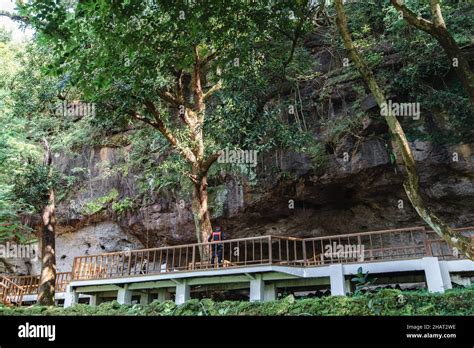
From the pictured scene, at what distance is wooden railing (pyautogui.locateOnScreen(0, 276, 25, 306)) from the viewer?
1470 cm

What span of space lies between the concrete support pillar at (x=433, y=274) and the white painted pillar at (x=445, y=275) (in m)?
0.09

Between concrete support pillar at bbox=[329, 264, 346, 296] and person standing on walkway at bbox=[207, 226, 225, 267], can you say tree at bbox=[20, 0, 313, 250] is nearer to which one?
person standing on walkway at bbox=[207, 226, 225, 267]

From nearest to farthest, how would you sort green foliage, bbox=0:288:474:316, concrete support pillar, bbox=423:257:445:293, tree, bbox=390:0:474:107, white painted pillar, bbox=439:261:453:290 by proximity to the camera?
green foliage, bbox=0:288:474:316 < tree, bbox=390:0:474:107 < concrete support pillar, bbox=423:257:445:293 < white painted pillar, bbox=439:261:453:290

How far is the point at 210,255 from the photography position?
1088 cm

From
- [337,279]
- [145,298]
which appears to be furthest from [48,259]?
[337,279]

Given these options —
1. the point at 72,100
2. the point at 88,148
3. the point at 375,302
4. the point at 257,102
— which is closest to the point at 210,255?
the point at 257,102

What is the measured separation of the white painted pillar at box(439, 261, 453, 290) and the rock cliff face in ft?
A: 13.0

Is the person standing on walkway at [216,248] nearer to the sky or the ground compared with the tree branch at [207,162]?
nearer to the ground

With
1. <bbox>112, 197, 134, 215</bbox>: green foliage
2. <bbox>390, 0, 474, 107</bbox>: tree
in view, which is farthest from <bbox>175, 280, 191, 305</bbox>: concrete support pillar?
<bbox>390, 0, 474, 107</bbox>: tree

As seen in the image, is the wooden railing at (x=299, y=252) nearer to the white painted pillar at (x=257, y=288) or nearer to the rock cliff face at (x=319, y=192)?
the white painted pillar at (x=257, y=288)

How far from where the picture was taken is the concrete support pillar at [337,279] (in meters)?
10.0

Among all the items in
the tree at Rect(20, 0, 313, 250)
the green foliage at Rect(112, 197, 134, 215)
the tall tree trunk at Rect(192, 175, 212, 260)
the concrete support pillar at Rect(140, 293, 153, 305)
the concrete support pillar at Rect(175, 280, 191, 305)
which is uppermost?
the tree at Rect(20, 0, 313, 250)

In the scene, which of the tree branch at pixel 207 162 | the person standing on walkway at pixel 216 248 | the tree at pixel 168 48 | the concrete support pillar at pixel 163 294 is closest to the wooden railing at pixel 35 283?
the concrete support pillar at pixel 163 294
